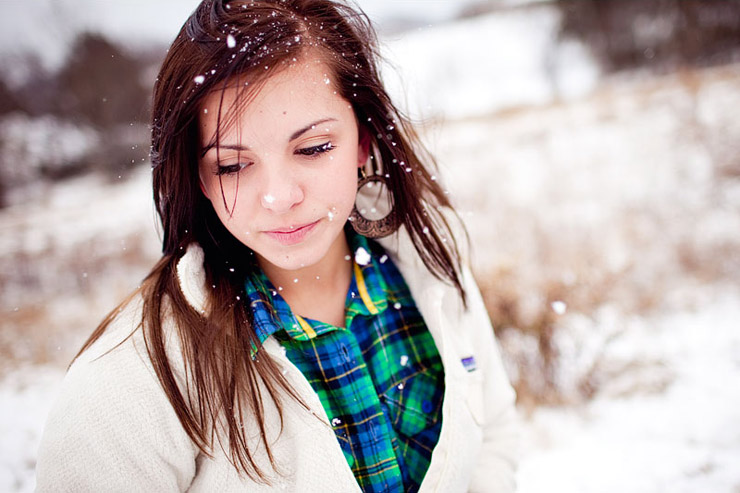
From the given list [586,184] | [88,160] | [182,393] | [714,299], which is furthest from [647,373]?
[88,160]

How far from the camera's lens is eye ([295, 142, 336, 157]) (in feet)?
3.35

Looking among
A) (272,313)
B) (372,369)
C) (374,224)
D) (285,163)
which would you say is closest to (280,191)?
(285,163)

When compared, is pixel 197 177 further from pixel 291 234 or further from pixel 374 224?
pixel 374 224

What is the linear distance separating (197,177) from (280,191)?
0.27m

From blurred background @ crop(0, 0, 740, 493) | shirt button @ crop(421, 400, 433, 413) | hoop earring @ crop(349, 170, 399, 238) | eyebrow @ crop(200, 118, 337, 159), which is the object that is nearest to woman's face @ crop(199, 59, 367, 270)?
eyebrow @ crop(200, 118, 337, 159)

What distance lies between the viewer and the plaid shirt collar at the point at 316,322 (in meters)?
1.15

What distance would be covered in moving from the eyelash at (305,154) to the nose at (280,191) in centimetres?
6

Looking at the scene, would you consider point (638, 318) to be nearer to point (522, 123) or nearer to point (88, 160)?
point (522, 123)

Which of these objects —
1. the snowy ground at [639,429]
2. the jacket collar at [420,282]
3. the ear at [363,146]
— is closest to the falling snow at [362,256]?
the jacket collar at [420,282]

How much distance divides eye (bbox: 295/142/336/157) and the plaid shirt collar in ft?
1.37

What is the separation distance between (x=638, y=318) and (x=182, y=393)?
3403mm

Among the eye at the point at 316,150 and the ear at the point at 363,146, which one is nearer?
the eye at the point at 316,150

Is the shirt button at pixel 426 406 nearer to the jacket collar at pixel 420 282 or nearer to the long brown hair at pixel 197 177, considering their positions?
the jacket collar at pixel 420 282

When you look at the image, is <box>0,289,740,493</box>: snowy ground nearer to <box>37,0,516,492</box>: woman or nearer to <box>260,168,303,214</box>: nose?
<box>37,0,516,492</box>: woman
